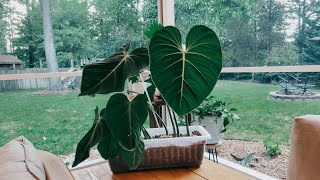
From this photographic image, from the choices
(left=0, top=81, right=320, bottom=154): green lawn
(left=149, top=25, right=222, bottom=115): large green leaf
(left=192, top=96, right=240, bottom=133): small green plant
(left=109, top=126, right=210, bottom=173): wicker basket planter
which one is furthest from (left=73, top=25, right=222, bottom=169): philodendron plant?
(left=0, top=81, right=320, bottom=154): green lawn

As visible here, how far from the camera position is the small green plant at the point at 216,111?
198 centimetres

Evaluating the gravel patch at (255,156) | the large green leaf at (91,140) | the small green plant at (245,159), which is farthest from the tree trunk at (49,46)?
the small green plant at (245,159)

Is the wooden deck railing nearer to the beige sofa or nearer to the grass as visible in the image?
the grass

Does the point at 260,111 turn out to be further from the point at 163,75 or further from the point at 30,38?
the point at 30,38

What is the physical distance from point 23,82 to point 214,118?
4.53ft

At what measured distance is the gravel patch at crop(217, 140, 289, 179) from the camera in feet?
6.63

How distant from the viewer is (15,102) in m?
2.06

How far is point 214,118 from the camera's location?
197cm

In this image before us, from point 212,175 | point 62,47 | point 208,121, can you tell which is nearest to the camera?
point 212,175

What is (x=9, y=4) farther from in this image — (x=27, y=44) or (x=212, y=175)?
(x=212, y=175)

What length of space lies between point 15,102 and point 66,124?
1.31 feet

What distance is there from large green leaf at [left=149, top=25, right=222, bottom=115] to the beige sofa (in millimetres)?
435

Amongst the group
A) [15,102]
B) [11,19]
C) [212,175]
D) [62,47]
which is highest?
[11,19]

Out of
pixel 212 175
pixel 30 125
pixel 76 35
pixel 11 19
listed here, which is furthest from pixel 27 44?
pixel 212 175
